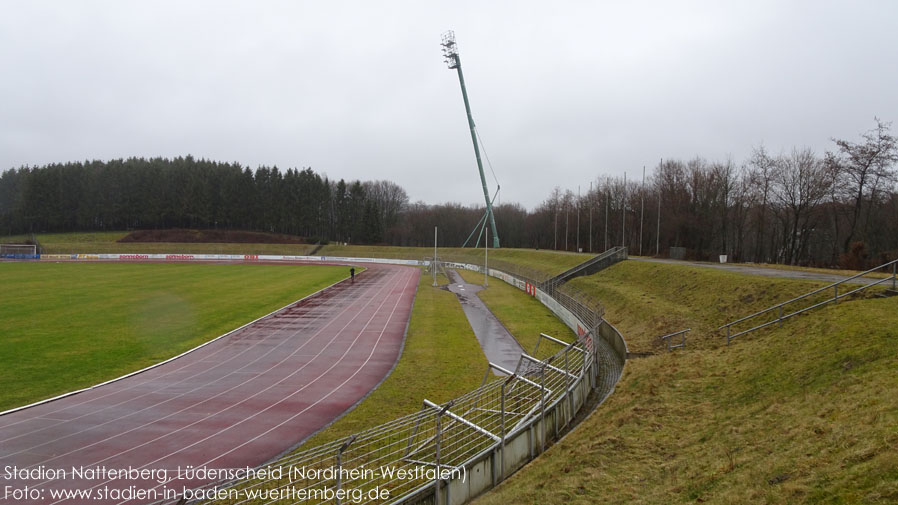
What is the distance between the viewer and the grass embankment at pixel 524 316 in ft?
80.7

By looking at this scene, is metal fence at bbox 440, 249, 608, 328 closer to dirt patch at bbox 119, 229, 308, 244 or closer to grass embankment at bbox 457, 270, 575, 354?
grass embankment at bbox 457, 270, 575, 354

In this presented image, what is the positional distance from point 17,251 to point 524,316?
106342mm

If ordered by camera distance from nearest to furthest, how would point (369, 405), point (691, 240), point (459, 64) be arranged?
point (369, 405)
point (691, 240)
point (459, 64)

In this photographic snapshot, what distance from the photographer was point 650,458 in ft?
28.5

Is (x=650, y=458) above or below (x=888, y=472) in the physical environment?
below

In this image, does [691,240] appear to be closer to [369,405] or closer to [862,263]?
[862,263]

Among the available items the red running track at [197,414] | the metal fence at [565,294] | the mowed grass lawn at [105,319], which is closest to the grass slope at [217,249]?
the metal fence at [565,294]

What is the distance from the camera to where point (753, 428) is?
8867 mm

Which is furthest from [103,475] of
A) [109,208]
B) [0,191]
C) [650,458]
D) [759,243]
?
[0,191]

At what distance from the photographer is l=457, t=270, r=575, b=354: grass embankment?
80.7 feet

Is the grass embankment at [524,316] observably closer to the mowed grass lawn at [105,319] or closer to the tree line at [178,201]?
the mowed grass lawn at [105,319]

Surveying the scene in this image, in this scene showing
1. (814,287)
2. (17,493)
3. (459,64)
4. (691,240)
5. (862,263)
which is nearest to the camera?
(17,493)

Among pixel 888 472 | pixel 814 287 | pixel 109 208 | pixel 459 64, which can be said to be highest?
pixel 459 64

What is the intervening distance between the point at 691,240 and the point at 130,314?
61205 millimetres
